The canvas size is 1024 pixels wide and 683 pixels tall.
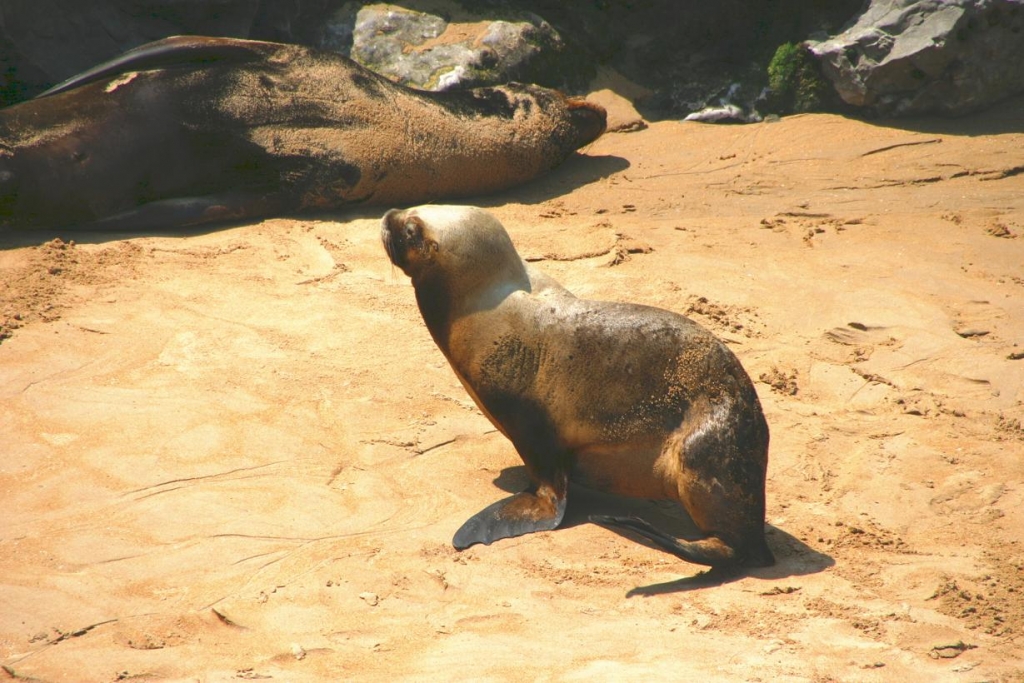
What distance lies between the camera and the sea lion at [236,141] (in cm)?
714

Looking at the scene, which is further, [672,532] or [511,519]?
[672,532]

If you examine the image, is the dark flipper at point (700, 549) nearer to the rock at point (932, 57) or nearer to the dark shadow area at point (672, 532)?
the dark shadow area at point (672, 532)

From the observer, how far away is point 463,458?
472 centimetres

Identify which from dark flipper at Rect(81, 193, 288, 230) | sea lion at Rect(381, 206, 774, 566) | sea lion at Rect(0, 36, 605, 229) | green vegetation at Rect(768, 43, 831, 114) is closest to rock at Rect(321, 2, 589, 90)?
sea lion at Rect(0, 36, 605, 229)

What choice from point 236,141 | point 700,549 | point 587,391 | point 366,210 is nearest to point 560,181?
point 366,210

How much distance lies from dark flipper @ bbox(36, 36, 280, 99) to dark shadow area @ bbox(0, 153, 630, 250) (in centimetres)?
119

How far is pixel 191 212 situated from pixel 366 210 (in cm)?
129

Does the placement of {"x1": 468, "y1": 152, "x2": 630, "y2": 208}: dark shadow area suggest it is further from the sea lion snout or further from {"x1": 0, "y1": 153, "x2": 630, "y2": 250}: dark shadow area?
the sea lion snout

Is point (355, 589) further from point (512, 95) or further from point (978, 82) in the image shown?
point (978, 82)

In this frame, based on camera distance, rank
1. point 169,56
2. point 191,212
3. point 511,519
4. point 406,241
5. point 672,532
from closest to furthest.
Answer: point 511,519 → point 672,532 → point 406,241 → point 191,212 → point 169,56

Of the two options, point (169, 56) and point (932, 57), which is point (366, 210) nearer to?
point (169, 56)

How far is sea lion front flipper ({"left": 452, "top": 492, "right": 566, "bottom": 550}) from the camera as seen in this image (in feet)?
13.0

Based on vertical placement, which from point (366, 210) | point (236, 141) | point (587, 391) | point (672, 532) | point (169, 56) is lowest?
point (672, 532)

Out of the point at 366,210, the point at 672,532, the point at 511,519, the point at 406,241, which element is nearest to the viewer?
the point at 511,519
